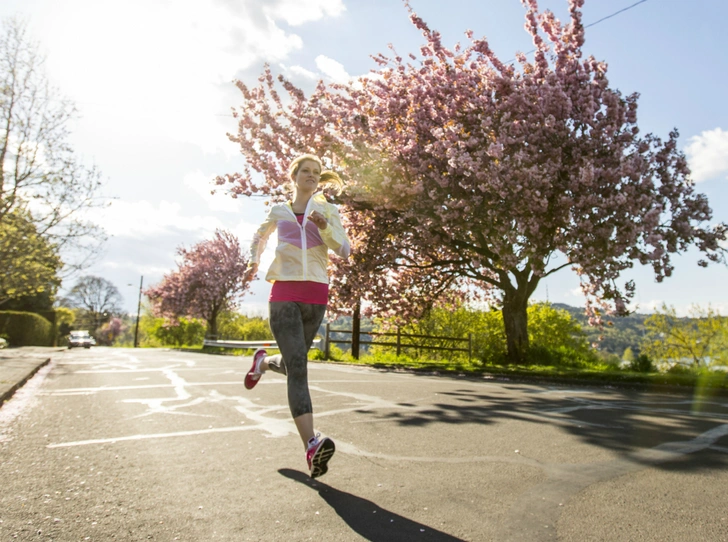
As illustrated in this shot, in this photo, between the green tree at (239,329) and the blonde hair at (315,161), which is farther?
the green tree at (239,329)

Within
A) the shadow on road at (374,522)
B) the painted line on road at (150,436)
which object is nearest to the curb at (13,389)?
the painted line on road at (150,436)

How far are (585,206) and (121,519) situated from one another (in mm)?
12532

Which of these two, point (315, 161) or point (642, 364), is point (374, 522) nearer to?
point (315, 161)

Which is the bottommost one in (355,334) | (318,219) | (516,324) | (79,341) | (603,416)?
(79,341)

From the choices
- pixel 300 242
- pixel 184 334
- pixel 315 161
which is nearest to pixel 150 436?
pixel 300 242

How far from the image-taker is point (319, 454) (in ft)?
10.8

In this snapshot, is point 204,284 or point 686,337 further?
point 204,284

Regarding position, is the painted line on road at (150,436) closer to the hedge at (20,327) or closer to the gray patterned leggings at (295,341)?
the gray patterned leggings at (295,341)

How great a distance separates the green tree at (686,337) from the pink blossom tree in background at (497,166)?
4.37m

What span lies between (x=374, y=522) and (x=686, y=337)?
19905 millimetres

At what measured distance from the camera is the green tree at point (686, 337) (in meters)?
18.0

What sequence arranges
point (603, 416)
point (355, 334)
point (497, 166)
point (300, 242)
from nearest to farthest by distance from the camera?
point (300, 242) → point (603, 416) → point (497, 166) → point (355, 334)

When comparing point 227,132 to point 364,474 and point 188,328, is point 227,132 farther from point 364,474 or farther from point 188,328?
point 188,328

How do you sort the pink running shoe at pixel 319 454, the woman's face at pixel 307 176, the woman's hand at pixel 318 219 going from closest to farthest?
the pink running shoe at pixel 319 454 < the woman's hand at pixel 318 219 < the woman's face at pixel 307 176
